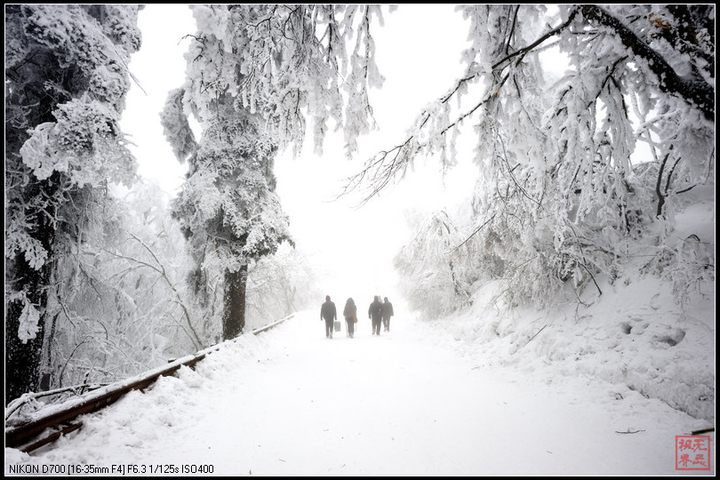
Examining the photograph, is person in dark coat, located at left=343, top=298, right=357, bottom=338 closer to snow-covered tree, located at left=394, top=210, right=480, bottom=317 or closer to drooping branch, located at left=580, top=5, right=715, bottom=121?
snow-covered tree, located at left=394, top=210, right=480, bottom=317

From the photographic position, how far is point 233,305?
29.3 ft

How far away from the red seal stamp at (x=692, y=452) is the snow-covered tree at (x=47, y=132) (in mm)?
9012

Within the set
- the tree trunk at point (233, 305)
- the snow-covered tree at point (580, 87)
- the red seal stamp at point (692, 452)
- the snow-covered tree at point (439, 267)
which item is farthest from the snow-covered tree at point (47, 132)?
the snow-covered tree at point (439, 267)

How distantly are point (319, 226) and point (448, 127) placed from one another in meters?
91.4

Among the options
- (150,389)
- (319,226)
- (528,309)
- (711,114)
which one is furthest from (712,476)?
(319,226)

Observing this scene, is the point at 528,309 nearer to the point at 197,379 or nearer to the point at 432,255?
the point at 432,255

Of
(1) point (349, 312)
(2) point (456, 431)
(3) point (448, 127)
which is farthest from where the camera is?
(1) point (349, 312)

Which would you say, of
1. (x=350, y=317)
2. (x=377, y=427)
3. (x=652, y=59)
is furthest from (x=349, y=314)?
(x=652, y=59)

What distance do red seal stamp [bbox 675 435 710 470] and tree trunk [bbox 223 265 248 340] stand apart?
917cm

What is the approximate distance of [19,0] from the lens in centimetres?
259

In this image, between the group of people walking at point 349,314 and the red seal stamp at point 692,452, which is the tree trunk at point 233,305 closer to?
the group of people walking at point 349,314

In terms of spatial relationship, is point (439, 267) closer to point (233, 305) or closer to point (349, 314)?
point (349, 314)

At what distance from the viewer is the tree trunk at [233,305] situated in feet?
28.8

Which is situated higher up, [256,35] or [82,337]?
[256,35]
